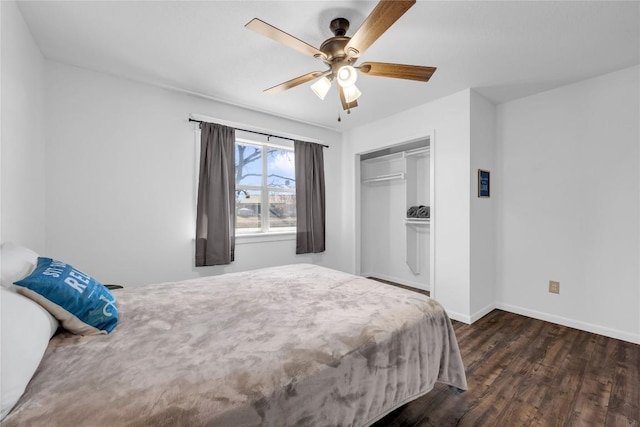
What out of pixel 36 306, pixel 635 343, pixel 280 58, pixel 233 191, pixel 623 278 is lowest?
pixel 635 343

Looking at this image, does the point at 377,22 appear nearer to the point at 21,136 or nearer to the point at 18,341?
the point at 18,341

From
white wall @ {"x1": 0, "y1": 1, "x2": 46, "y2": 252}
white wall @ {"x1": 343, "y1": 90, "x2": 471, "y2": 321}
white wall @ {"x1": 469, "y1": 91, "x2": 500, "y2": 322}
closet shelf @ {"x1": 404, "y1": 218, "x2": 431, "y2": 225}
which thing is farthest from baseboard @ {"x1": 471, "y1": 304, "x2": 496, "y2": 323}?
white wall @ {"x1": 0, "y1": 1, "x2": 46, "y2": 252}

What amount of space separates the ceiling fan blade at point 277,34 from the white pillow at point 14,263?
161 centimetres

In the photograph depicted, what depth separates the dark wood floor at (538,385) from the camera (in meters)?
1.61

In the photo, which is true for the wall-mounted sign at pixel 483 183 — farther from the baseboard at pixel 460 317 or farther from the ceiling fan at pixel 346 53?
the ceiling fan at pixel 346 53

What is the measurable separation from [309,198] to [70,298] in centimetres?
302

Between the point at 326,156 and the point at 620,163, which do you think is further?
the point at 326,156

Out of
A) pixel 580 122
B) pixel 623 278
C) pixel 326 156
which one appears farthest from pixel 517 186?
pixel 326 156

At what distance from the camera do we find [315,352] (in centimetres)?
114

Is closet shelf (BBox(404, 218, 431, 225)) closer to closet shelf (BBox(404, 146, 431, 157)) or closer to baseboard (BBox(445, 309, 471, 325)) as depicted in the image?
closet shelf (BBox(404, 146, 431, 157))

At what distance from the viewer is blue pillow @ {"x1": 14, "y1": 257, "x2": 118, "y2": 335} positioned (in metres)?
1.15

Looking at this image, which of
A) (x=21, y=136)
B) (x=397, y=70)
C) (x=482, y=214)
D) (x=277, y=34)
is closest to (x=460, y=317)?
(x=482, y=214)

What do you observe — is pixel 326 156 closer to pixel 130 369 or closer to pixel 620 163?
pixel 620 163

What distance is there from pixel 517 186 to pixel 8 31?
4.61m
